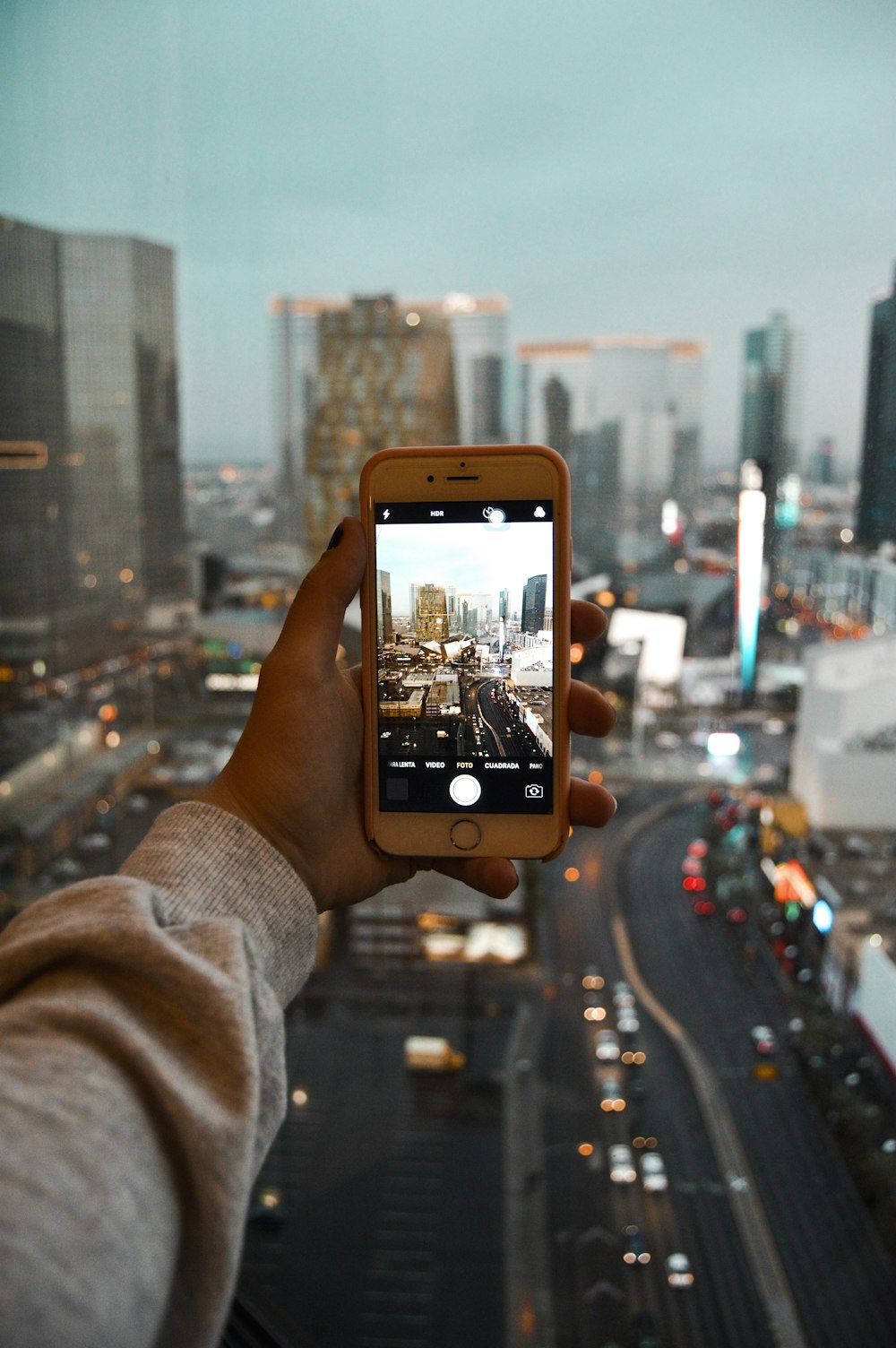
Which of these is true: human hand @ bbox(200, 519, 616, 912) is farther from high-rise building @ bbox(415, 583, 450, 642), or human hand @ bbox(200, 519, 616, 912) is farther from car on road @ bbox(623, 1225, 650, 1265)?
car on road @ bbox(623, 1225, 650, 1265)

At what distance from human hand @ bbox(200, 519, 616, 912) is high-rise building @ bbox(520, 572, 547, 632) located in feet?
0.16

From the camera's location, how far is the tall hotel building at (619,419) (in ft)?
7.57

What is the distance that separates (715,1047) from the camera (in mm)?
2576

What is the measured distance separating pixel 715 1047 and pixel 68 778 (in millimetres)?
2069

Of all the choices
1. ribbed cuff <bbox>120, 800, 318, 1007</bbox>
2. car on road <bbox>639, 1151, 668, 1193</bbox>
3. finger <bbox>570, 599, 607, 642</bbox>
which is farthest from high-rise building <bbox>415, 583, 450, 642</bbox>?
car on road <bbox>639, 1151, 668, 1193</bbox>

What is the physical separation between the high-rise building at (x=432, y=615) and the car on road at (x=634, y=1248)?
6.47 ft

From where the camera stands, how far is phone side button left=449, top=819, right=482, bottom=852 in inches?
26.9

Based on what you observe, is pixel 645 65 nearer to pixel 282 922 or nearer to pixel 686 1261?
pixel 282 922

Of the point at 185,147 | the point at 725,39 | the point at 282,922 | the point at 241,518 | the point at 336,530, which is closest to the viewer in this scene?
the point at 282,922

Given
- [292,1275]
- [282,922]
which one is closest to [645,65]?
[282,922]

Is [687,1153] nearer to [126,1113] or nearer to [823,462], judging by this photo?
[823,462]

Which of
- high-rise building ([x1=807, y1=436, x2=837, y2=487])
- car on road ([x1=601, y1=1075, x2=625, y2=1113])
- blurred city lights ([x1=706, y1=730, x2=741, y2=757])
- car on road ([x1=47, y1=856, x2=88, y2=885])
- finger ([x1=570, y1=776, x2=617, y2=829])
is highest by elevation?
high-rise building ([x1=807, y1=436, x2=837, y2=487])

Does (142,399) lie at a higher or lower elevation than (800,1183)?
higher

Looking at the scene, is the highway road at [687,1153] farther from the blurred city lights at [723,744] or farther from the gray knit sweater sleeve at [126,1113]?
the gray knit sweater sleeve at [126,1113]
